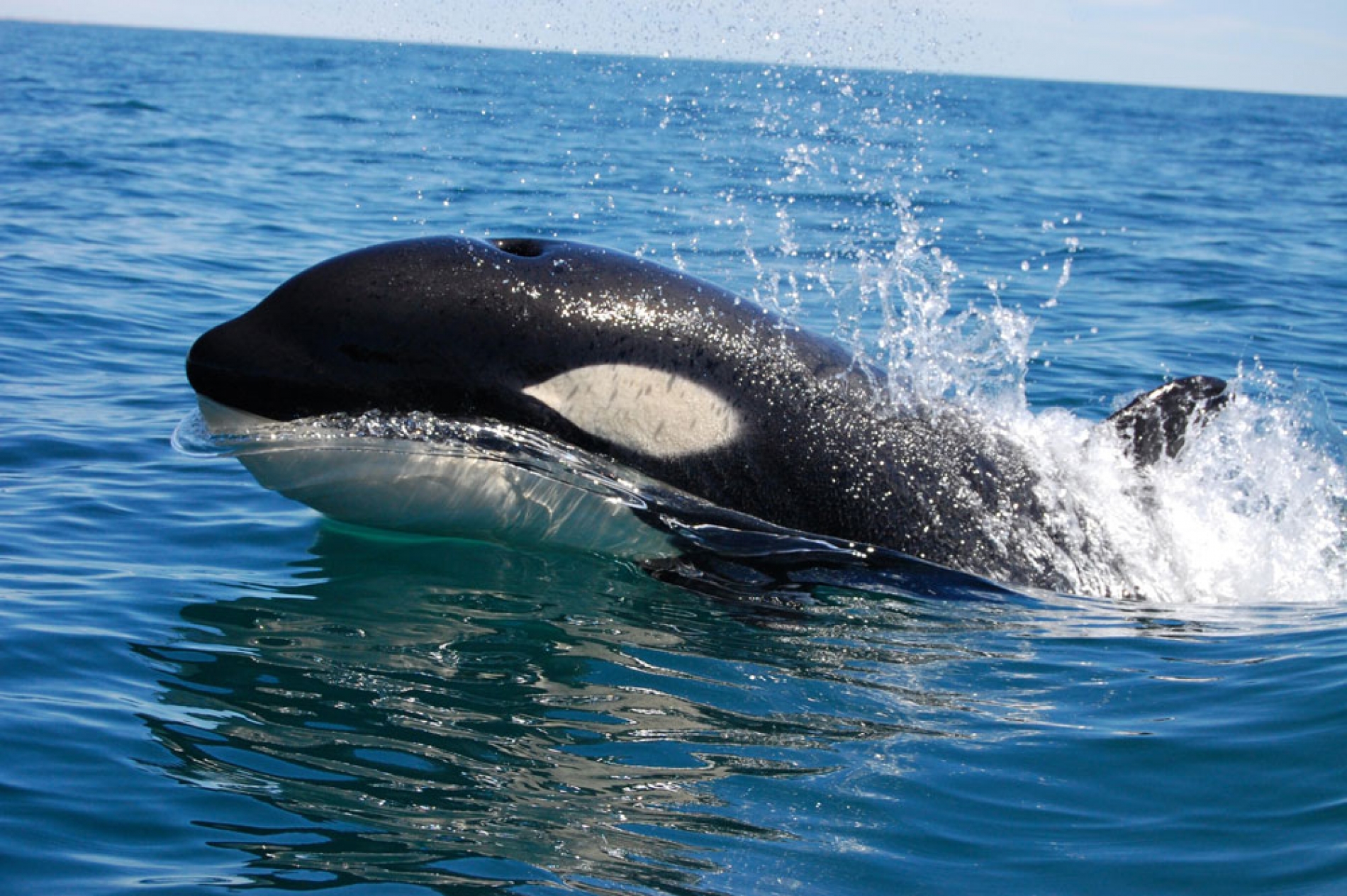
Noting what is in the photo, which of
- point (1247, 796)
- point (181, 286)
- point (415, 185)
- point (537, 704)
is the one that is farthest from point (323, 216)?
point (1247, 796)

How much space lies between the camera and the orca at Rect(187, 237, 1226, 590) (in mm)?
6070

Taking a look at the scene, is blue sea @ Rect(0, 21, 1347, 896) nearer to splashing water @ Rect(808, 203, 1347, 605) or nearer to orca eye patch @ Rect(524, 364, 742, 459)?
splashing water @ Rect(808, 203, 1347, 605)

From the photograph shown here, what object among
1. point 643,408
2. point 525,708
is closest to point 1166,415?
point 643,408

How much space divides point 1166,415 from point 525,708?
13.3ft

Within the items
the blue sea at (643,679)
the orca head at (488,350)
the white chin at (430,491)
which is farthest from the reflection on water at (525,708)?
the orca head at (488,350)

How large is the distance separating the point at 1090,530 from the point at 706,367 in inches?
89.8

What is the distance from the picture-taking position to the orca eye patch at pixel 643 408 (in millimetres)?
6176

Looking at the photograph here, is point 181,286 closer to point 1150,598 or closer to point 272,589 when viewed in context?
point 272,589

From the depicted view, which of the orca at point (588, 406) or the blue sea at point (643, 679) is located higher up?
the orca at point (588, 406)

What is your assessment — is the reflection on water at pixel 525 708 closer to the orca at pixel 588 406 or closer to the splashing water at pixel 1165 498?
the orca at pixel 588 406

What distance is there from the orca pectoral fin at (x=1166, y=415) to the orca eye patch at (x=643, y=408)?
2.48m

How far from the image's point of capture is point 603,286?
622cm

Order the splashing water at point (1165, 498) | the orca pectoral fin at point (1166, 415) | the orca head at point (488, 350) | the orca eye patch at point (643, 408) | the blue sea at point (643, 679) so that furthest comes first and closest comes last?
the orca pectoral fin at point (1166, 415), the splashing water at point (1165, 498), the orca eye patch at point (643, 408), the orca head at point (488, 350), the blue sea at point (643, 679)

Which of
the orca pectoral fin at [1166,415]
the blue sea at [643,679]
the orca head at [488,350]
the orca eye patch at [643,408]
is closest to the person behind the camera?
the blue sea at [643,679]
